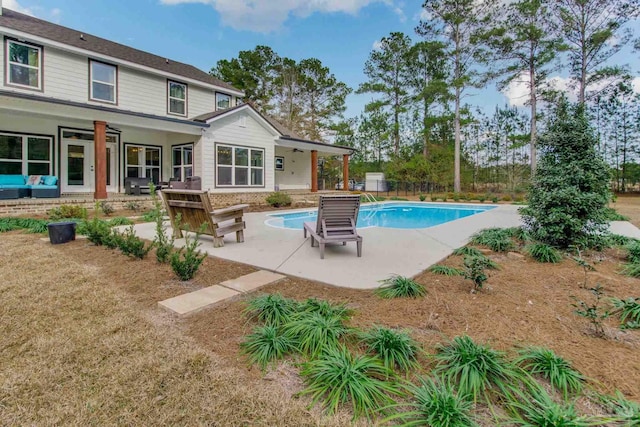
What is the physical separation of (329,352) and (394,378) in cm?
46

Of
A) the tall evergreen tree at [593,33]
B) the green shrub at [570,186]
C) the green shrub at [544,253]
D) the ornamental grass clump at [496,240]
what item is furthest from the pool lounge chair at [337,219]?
the tall evergreen tree at [593,33]

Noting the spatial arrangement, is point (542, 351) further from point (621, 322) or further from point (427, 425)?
point (621, 322)

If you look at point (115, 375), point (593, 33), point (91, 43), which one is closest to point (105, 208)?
point (91, 43)

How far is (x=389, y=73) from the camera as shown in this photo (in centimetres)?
2881

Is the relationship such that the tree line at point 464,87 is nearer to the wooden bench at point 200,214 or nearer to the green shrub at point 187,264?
the wooden bench at point 200,214

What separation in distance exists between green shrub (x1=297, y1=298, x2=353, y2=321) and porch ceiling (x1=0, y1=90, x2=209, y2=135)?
10.7 metres

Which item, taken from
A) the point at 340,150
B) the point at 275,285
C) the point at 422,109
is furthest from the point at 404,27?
the point at 275,285

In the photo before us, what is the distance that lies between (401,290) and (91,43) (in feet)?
51.1

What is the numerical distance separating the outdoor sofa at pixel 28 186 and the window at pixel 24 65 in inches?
124

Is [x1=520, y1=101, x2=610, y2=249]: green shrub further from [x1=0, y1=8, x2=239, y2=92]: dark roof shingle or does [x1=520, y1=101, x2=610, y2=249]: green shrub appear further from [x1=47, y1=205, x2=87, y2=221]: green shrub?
[x1=0, y1=8, x2=239, y2=92]: dark roof shingle

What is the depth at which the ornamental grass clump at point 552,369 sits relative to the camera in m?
2.00

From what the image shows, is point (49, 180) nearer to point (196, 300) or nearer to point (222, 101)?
point (222, 101)

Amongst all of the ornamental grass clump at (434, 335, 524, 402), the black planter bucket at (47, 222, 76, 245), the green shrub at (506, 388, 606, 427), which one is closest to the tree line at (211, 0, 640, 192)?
the ornamental grass clump at (434, 335, 524, 402)

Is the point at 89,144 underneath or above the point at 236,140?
underneath
